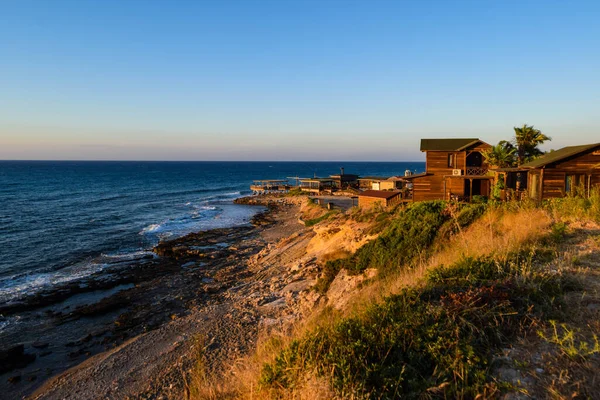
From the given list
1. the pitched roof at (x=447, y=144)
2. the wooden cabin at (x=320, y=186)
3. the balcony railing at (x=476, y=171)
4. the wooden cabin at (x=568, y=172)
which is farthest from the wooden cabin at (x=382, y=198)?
the wooden cabin at (x=320, y=186)

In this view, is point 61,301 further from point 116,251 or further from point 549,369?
point 549,369

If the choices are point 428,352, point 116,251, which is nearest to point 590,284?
point 428,352

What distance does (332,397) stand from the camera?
379 centimetres

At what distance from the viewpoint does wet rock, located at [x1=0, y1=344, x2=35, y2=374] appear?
1284 cm

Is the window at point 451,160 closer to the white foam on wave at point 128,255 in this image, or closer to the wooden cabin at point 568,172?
the wooden cabin at point 568,172

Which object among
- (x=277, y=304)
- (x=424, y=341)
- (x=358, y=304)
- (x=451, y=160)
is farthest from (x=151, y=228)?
(x=424, y=341)

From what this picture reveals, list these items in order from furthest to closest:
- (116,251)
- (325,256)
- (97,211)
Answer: (97,211)
(116,251)
(325,256)

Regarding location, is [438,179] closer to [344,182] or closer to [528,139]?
[528,139]

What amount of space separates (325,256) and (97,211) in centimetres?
4312

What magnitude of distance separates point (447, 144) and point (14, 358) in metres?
30.5

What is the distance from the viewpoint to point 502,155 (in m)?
24.8

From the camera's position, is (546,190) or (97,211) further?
(97,211)

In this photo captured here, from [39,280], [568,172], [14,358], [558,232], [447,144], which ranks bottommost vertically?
[14,358]

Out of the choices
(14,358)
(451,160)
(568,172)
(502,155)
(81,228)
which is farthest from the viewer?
(81,228)
